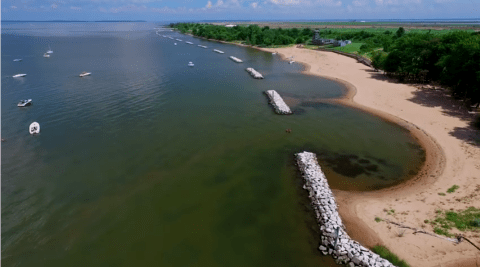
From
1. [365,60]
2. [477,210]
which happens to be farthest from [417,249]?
[365,60]

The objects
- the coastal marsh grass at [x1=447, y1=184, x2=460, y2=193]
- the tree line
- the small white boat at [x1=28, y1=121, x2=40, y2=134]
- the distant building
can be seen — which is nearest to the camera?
the coastal marsh grass at [x1=447, y1=184, x2=460, y2=193]

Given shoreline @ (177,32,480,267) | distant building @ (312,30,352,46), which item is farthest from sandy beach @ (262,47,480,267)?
distant building @ (312,30,352,46)

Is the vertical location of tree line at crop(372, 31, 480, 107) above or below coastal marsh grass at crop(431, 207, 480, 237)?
above

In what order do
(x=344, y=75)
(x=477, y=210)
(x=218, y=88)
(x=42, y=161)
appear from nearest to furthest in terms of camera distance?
1. (x=477, y=210)
2. (x=42, y=161)
3. (x=218, y=88)
4. (x=344, y=75)

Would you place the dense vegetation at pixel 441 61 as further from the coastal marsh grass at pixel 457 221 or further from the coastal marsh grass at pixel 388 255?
the coastal marsh grass at pixel 388 255

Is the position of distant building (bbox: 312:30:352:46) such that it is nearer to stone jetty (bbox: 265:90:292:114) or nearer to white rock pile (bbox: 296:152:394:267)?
stone jetty (bbox: 265:90:292:114)

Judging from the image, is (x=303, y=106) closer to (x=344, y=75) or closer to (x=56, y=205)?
(x=344, y=75)

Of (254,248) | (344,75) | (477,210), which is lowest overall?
(254,248)
